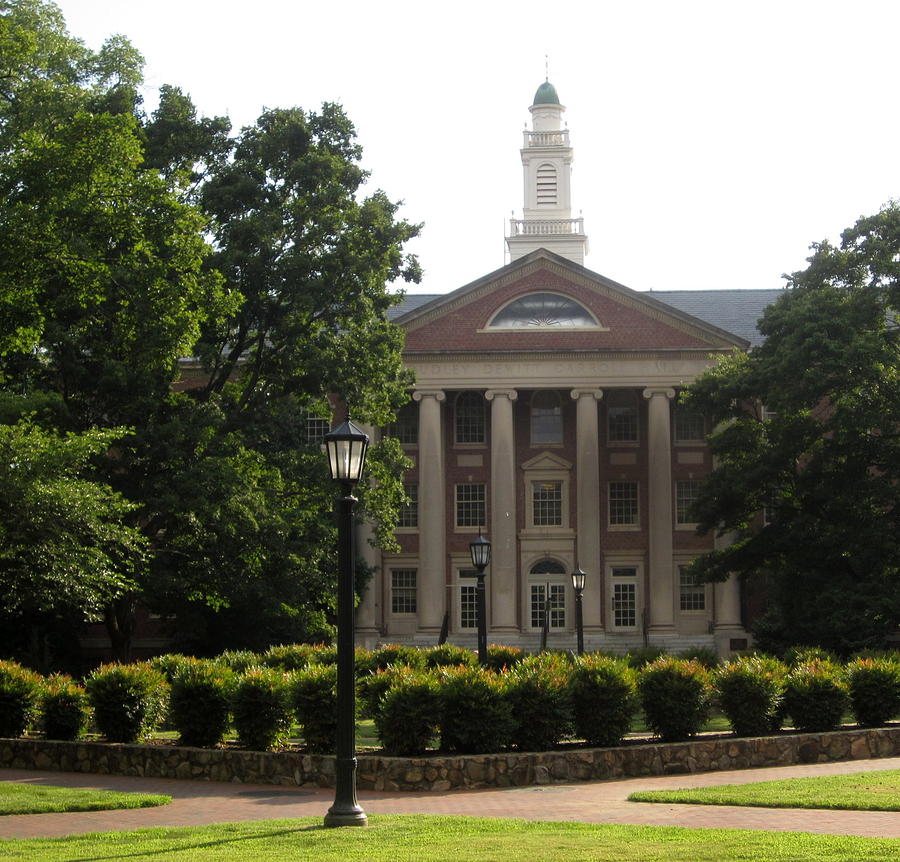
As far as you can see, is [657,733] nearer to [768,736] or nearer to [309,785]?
[768,736]

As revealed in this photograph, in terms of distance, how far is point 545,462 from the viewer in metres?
56.3

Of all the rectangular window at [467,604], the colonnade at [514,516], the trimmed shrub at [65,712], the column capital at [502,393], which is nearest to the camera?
the trimmed shrub at [65,712]

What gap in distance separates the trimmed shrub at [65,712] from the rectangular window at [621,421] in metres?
37.1

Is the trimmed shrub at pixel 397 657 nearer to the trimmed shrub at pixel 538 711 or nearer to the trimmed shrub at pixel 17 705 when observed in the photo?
the trimmed shrub at pixel 17 705

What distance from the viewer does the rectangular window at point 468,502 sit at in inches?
2212

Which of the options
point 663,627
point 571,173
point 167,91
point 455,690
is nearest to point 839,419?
point 663,627

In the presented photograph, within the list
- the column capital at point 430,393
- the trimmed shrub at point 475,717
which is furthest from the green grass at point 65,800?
the column capital at point 430,393

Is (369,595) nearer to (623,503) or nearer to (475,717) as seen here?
(623,503)

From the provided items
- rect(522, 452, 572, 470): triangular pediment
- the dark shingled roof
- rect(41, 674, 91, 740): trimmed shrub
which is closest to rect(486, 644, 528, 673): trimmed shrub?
rect(41, 674, 91, 740): trimmed shrub

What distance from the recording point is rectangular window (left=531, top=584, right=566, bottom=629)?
55.4 metres

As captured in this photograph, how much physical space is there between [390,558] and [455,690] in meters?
37.4

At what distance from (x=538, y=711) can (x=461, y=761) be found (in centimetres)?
161

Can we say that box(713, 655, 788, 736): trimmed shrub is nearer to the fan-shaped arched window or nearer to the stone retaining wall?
the stone retaining wall

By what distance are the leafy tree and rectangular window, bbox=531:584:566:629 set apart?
1223 cm
